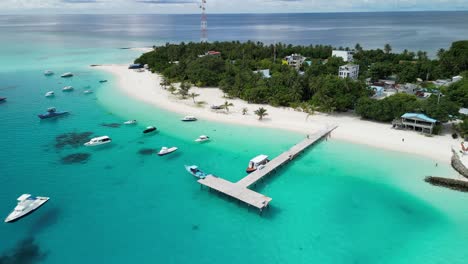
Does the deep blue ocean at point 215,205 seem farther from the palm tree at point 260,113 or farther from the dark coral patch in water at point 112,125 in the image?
the palm tree at point 260,113

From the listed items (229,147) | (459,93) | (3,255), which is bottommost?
(3,255)

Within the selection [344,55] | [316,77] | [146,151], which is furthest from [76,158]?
[344,55]

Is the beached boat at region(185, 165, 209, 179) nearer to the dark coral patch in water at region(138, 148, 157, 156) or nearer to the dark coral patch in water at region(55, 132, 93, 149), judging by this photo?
the dark coral patch in water at region(138, 148, 157, 156)

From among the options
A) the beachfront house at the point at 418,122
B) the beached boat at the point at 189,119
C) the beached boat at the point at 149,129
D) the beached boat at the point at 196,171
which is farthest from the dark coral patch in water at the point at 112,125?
the beachfront house at the point at 418,122

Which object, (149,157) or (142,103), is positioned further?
(142,103)

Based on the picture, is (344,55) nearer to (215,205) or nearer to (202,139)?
(202,139)

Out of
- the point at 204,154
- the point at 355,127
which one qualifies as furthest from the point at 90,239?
the point at 355,127

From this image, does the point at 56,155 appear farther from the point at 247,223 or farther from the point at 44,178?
the point at 247,223
